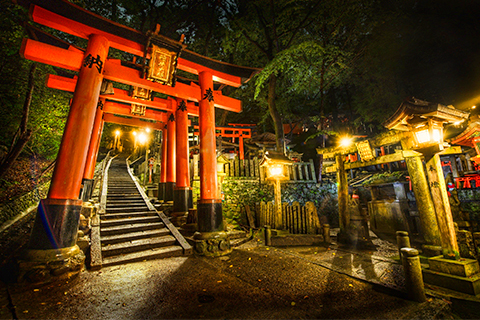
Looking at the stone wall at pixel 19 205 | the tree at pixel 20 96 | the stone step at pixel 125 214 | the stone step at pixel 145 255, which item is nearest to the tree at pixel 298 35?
the stone step at pixel 125 214

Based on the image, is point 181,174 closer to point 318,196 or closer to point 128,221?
point 128,221

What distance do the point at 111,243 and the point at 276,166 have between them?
696cm

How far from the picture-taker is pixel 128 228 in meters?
7.02

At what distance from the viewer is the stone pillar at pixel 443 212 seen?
14.9ft

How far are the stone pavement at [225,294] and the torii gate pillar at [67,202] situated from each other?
47 centimetres

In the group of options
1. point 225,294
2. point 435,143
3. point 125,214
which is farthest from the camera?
point 125,214

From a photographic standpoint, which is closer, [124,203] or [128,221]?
[128,221]

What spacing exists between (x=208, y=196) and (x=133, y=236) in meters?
Answer: 2.88

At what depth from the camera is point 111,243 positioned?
615 centimetres

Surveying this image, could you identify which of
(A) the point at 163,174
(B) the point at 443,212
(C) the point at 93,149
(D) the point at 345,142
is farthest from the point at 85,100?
(B) the point at 443,212

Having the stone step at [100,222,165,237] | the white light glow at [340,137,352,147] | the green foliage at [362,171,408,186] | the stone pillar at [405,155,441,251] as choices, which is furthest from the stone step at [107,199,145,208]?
the green foliage at [362,171,408,186]

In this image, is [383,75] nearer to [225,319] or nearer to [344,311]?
[344,311]

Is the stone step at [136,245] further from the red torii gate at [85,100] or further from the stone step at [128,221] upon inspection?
the stone step at [128,221]

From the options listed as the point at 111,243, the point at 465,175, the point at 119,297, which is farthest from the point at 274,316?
the point at 465,175
